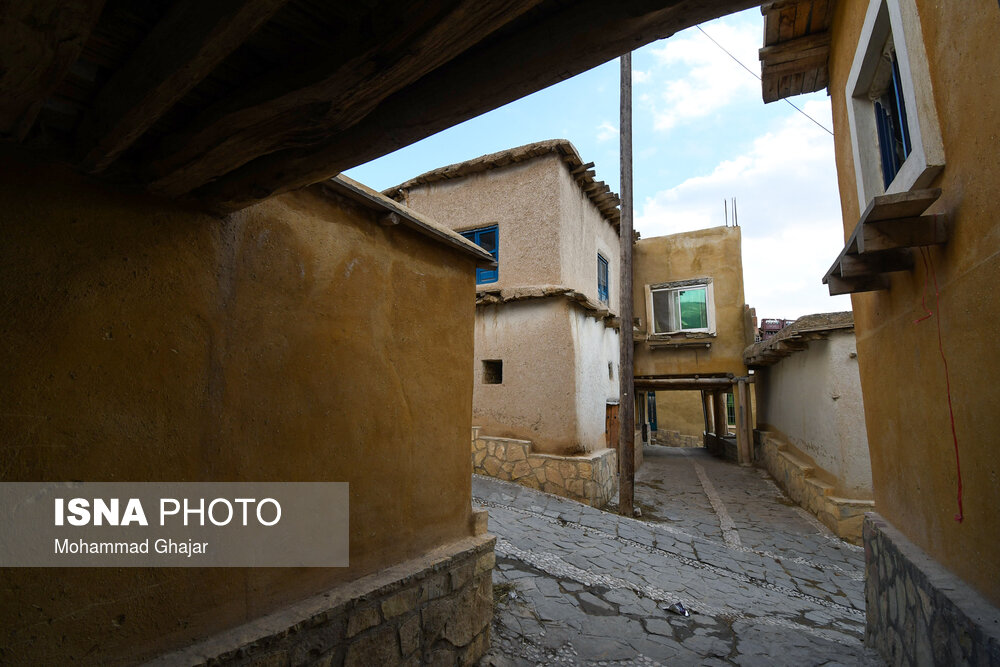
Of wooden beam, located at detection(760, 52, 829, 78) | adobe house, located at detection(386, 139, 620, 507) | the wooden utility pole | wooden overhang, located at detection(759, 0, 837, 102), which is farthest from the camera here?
adobe house, located at detection(386, 139, 620, 507)

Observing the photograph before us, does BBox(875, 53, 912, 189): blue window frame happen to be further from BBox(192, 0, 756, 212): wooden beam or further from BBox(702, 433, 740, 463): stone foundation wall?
BBox(702, 433, 740, 463): stone foundation wall

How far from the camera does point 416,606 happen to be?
309 cm

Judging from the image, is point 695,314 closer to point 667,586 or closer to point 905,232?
point 667,586

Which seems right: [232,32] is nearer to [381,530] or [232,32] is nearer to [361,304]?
[361,304]

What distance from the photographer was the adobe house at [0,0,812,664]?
1.40 meters

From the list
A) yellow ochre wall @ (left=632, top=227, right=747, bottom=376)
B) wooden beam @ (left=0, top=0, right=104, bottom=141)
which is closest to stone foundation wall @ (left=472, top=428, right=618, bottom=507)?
yellow ochre wall @ (left=632, top=227, right=747, bottom=376)

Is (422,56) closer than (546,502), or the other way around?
(422,56)

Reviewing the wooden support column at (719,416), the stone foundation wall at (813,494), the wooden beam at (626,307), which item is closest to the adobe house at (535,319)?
the wooden beam at (626,307)

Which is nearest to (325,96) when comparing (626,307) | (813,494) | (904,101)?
(904,101)

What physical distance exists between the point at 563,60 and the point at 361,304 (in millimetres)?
2018

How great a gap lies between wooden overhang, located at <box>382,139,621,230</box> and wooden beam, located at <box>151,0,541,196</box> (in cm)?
823

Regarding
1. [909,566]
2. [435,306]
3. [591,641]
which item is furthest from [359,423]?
[909,566]

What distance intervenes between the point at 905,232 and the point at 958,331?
578 millimetres

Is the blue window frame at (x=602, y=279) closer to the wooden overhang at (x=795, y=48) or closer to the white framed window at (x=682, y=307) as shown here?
the white framed window at (x=682, y=307)
